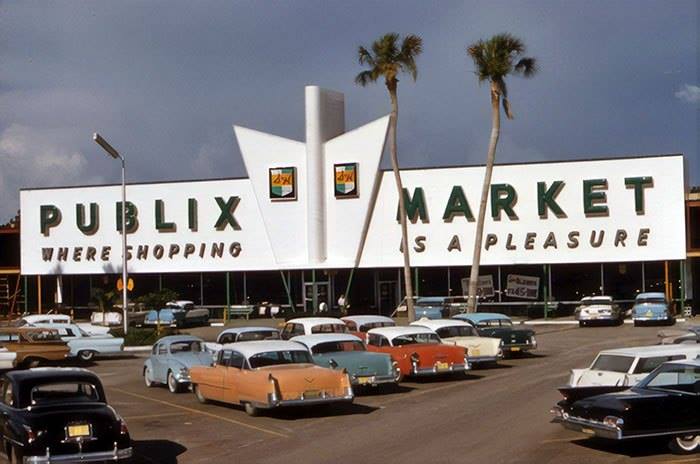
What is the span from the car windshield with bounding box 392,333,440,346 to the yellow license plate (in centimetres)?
1295

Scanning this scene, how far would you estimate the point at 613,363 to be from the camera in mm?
19062

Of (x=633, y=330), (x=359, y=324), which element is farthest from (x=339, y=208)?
(x=359, y=324)

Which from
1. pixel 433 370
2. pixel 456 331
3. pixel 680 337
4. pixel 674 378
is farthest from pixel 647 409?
pixel 456 331

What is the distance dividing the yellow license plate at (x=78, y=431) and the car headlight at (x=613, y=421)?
7.28 metres

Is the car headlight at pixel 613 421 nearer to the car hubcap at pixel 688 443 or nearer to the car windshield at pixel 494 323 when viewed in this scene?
the car hubcap at pixel 688 443

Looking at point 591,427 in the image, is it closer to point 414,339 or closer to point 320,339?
point 320,339

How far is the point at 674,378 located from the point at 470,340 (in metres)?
13.7

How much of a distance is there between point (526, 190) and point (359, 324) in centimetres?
2539

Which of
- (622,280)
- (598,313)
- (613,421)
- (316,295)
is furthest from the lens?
(316,295)

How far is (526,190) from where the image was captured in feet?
178

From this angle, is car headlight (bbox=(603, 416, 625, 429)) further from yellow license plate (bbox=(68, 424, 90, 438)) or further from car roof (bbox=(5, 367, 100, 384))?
car roof (bbox=(5, 367, 100, 384))

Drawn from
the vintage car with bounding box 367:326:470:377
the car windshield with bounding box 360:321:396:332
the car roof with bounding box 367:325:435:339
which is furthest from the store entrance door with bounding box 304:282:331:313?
the vintage car with bounding box 367:326:470:377

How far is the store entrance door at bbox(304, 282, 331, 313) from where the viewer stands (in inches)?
2303

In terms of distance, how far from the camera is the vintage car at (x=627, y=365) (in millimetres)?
18516
